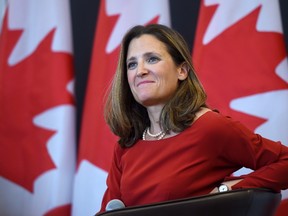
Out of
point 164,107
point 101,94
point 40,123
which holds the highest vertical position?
point 164,107

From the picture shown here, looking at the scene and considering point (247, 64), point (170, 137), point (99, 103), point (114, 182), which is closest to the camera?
point (170, 137)

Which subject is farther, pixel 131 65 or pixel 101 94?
pixel 101 94

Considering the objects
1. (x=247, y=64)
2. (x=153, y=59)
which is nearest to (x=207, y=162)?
(x=153, y=59)

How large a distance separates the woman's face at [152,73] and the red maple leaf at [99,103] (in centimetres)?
72

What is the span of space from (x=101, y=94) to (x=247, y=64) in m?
0.66

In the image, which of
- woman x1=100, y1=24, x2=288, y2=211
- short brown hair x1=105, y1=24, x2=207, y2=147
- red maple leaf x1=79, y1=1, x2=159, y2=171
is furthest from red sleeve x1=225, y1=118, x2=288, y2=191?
red maple leaf x1=79, y1=1, x2=159, y2=171

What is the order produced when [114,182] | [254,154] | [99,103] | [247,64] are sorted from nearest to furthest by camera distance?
[254,154]
[114,182]
[247,64]
[99,103]

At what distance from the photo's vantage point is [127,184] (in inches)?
49.4

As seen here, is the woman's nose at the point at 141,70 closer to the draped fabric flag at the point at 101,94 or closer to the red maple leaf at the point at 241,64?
the red maple leaf at the point at 241,64

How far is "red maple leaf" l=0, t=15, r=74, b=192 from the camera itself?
6.86ft

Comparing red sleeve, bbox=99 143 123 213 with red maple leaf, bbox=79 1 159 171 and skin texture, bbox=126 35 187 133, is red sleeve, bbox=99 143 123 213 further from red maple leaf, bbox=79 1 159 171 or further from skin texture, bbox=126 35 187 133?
red maple leaf, bbox=79 1 159 171

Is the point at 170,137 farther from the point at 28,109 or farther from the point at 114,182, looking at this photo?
the point at 28,109

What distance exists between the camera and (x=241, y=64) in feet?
5.86

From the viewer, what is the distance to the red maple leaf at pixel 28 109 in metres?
2.09
